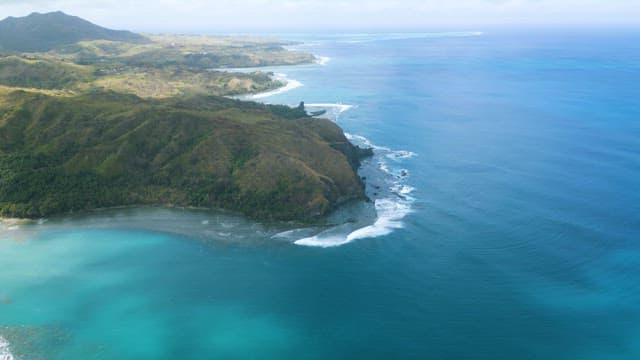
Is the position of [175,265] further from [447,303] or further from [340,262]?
[447,303]

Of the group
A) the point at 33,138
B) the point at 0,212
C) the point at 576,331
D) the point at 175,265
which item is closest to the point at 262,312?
the point at 175,265

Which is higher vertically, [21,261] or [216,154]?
[216,154]

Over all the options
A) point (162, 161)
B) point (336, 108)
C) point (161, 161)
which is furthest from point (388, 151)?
point (336, 108)

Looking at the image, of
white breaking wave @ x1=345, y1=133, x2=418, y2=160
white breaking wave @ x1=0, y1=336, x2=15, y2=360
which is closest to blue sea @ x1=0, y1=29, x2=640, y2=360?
white breaking wave @ x1=0, y1=336, x2=15, y2=360

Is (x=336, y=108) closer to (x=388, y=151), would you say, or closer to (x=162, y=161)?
(x=388, y=151)

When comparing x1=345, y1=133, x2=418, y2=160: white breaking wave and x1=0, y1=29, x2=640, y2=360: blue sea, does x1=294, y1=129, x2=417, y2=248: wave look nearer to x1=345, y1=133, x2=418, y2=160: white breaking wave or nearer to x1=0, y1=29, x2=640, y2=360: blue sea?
x1=345, y1=133, x2=418, y2=160: white breaking wave

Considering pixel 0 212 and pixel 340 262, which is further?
pixel 0 212
